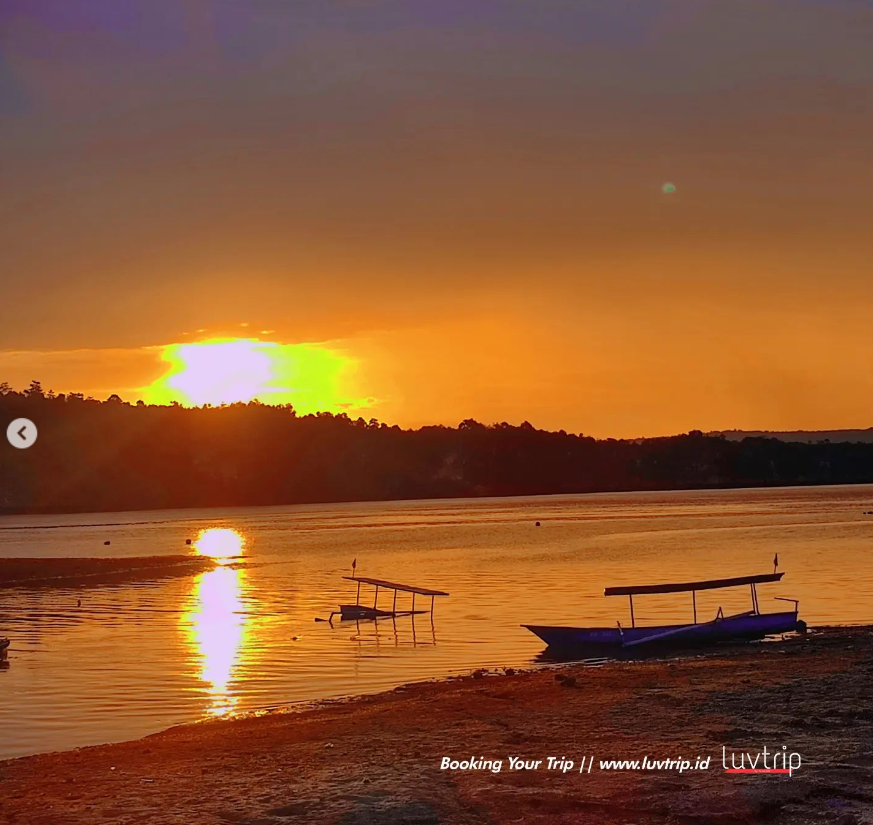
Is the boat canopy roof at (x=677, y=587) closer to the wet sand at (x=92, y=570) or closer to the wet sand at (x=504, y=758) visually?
the wet sand at (x=504, y=758)

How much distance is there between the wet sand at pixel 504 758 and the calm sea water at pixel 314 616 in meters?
3.99

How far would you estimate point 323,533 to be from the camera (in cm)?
12512

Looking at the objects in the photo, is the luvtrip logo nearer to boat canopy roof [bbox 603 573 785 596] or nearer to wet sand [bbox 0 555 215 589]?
boat canopy roof [bbox 603 573 785 596]

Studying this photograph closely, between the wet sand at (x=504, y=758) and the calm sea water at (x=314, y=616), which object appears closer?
the wet sand at (x=504, y=758)

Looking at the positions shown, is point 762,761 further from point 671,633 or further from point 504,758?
point 671,633

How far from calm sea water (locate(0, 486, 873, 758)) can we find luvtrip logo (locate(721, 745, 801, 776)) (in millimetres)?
11945

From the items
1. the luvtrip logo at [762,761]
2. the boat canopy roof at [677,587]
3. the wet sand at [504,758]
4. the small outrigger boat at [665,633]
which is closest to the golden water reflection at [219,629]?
the wet sand at [504,758]

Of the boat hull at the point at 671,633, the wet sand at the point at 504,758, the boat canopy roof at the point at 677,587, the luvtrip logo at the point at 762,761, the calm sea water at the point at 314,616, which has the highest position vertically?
the boat canopy roof at the point at 677,587

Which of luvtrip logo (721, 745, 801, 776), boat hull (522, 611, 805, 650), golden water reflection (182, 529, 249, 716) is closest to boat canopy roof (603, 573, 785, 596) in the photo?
boat hull (522, 611, 805, 650)

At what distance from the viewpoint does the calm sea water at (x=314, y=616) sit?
82.1 ft

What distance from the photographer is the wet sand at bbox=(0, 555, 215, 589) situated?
6444cm

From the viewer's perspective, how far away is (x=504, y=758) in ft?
49.1

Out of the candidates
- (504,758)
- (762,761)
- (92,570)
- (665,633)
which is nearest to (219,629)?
(665,633)

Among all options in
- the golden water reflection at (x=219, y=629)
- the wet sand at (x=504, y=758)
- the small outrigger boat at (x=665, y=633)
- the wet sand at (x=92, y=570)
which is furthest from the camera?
the wet sand at (x=92, y=570)
